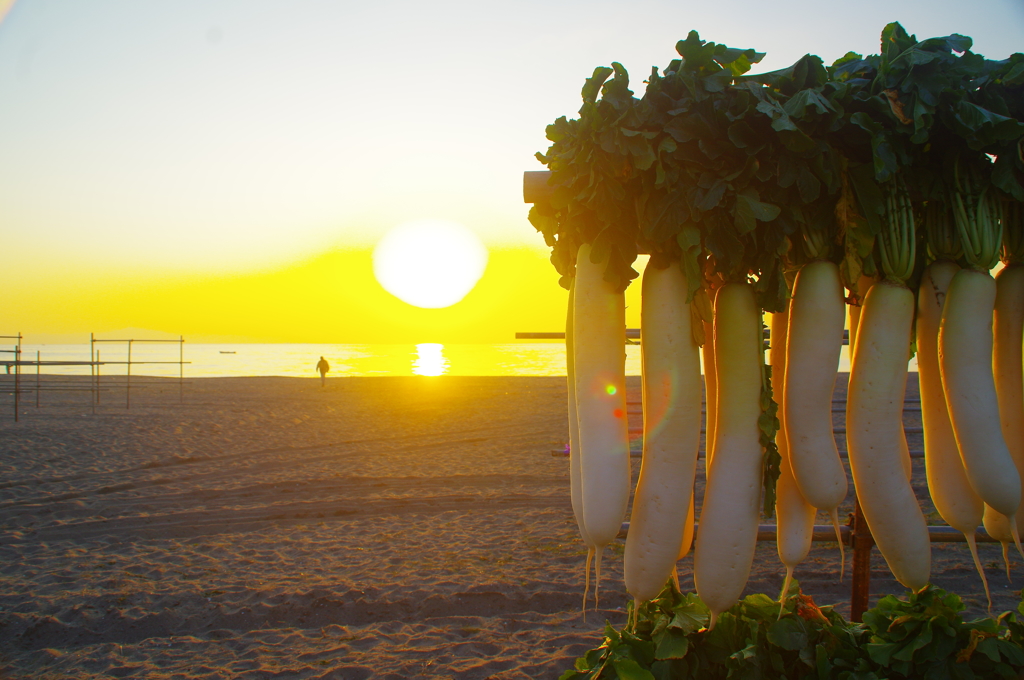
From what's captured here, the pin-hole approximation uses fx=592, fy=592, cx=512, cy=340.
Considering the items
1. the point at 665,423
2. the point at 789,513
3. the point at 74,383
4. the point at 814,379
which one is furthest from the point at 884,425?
the point at 74,383

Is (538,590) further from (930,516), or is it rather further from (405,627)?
(930,516)

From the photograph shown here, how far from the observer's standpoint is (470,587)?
583 centimetres

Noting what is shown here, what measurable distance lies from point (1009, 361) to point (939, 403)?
239 millimetres

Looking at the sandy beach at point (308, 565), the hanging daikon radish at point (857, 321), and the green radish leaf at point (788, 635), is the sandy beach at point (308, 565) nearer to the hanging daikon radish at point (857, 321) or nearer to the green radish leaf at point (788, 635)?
the green radish leaf at point (788, 635)

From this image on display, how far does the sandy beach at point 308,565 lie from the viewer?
4.66m

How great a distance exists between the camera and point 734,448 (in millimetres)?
1706

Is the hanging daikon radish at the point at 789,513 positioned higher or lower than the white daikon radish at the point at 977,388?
lower

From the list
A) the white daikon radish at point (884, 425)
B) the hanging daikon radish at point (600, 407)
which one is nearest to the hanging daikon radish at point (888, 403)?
the white daikon radish at point (884, 425)

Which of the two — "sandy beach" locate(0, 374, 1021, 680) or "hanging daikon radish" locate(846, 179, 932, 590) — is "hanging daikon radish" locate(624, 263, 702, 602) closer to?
"hanging daikon radish" locate(846, 179, 932, 590)

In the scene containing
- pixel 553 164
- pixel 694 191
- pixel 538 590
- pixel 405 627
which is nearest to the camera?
pixel 694 191

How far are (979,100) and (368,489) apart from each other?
9.56 metres

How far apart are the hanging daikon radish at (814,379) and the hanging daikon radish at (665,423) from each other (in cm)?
29

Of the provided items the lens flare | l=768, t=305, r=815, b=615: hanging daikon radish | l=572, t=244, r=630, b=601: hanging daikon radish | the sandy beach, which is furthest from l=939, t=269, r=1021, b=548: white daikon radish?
the lens flare

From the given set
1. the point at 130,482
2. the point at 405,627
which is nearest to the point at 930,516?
the point at 405,627
